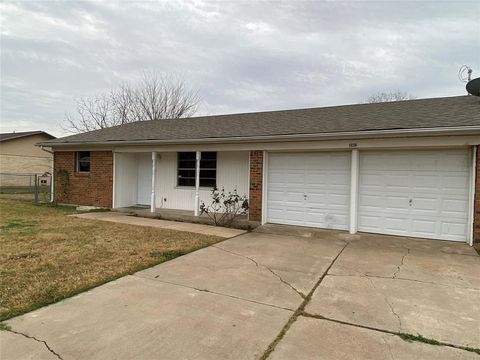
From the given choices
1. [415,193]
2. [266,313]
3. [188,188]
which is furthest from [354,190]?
[188,188]

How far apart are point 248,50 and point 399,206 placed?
28.8 ft

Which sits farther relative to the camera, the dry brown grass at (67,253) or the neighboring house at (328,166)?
the neighboring house at (328,166)

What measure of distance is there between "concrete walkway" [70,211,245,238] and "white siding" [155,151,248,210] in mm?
1885

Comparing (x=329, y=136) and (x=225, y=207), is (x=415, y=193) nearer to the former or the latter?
(x=329, y=136)

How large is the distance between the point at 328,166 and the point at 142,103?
23061mm

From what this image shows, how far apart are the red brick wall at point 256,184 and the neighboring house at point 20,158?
867 inches

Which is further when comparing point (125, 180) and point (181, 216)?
point (125, 180)

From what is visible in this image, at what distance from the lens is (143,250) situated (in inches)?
243

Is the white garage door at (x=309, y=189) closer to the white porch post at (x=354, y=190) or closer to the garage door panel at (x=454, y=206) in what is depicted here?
the white porch post at (x=354, y=190)

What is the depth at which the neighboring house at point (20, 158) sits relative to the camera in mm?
24953

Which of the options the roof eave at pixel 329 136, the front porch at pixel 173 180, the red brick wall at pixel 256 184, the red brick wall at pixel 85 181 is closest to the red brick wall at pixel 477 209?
the roof eave at pixel 329 136

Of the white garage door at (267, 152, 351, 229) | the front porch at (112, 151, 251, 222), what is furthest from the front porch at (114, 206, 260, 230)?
the white garage door at (267, 152, 351, 229)

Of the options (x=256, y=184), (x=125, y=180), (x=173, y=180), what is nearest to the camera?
(x=256, y=184)

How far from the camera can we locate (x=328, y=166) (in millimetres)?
8742
